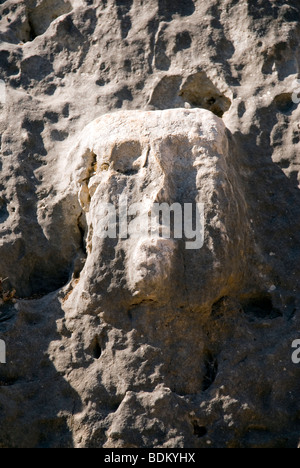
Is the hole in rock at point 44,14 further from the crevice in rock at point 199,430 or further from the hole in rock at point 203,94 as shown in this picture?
the crevice in rock at point 199,430

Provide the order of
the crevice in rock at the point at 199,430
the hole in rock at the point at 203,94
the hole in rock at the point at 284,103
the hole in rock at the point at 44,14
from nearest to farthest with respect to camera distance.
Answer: the crevice in rock at the point at 199,430 → the hole in rock at the point at 284,103 → the hole in rock at the point at 203,94 → the hole in rock at the point at 44,14

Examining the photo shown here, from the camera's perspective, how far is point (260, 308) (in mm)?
4281

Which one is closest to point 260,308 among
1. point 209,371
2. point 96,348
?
point 209,371

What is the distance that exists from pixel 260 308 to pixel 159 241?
0.91 metres

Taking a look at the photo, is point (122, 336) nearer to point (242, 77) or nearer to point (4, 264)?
point (4, 264)

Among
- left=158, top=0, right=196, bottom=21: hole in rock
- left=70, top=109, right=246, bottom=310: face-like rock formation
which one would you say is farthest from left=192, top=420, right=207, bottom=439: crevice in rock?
left=158, top=0, right=196, bottom=21: hole in rock

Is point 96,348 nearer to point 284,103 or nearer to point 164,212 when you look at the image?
point 164,212

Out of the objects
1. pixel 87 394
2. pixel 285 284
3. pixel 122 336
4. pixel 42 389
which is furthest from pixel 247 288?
pixel 42 389

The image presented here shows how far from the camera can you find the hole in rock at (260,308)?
4.20m

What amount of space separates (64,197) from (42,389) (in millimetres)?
1497

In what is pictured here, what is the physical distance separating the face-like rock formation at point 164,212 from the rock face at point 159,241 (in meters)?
0.01

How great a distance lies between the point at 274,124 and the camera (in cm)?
481

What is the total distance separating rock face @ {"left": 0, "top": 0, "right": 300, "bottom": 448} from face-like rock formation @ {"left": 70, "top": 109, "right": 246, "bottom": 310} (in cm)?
1

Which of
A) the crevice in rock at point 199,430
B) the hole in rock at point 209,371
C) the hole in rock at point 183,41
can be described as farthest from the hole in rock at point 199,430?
the hole in rock at point 183,41
